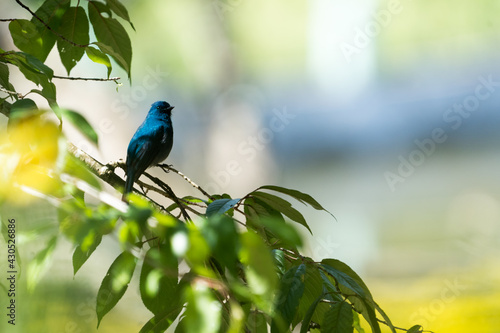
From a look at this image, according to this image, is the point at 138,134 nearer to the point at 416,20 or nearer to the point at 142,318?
the point at 142,318

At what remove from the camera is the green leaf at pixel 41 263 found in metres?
0.42

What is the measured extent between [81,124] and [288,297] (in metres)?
0.26

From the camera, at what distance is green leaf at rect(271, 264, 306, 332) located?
0.49 metres

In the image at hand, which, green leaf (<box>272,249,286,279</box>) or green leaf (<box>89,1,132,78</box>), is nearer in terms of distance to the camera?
green leaf (<box>272,249,286,279</box>)

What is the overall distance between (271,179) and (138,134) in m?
2.03

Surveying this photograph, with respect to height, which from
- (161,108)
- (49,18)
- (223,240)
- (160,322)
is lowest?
(161,108)

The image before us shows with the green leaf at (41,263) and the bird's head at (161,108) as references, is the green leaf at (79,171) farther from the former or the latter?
the bird's head at (161,108)

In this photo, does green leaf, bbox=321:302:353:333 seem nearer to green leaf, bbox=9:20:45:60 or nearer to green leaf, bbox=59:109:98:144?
green leaf, bbox=59:109:98:144

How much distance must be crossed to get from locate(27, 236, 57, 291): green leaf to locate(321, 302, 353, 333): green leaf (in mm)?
286

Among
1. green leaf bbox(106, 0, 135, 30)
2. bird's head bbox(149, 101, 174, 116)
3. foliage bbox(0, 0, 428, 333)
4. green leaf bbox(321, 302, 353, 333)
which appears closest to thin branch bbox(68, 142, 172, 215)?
foliage bbox(0, 0, 428, 333)

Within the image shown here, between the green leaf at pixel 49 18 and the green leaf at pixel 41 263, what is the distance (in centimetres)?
37

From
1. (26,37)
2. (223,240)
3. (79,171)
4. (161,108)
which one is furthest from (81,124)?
(161,108)

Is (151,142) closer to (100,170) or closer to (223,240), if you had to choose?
(100,170)

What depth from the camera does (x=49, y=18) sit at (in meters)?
0.75
